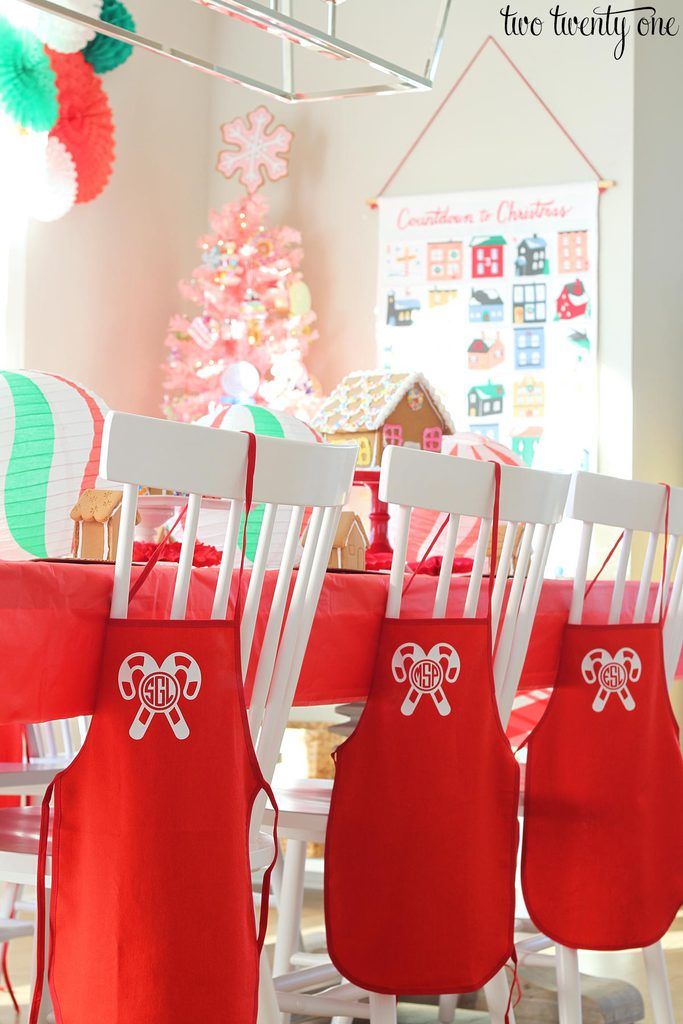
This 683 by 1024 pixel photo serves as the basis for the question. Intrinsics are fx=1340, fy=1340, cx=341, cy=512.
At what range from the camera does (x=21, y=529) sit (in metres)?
1.83

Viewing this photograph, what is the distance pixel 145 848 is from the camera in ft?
3.92

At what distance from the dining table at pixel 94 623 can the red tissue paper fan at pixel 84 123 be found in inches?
87.7

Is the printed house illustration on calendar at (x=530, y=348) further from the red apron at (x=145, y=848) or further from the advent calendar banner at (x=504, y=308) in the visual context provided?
the red apron at (x=145, y=848)

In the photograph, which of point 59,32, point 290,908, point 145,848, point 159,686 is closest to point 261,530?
point 159,686

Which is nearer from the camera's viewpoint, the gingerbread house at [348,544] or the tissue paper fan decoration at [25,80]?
the gingerbread house at [348,544]

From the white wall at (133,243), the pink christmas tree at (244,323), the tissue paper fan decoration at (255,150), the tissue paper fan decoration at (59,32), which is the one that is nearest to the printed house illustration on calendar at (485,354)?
the pink christmas tree at (244,323)

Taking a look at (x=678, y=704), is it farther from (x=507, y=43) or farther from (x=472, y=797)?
(x=472, y=797)

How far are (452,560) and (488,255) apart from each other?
262 centimetres

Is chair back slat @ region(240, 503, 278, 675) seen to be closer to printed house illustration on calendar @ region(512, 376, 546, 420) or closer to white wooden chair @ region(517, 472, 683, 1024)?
white wooden chair @ region(517, 472, 683, 1024)

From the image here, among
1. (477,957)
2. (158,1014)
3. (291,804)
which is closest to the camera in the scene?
(158,1014)

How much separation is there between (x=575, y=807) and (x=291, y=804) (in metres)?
0.39

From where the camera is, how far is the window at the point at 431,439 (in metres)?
2.65

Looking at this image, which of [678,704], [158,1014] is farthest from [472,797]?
[678,704]

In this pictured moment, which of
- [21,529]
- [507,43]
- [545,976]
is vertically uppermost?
[507,43]
